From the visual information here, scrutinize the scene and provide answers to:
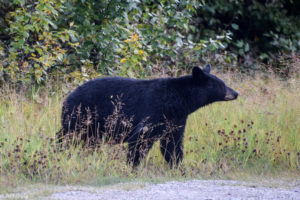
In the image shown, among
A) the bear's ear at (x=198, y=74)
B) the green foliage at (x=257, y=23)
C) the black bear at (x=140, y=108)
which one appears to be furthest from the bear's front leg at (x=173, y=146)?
the green foliage at (x=257, y=23)

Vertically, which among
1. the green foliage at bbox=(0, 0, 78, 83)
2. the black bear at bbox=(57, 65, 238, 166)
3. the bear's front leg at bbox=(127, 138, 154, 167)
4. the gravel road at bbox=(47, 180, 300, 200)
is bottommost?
the gravel road at bbox=(47, 180, 300, 200)

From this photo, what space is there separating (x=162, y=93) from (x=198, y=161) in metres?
1.06

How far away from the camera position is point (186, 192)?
4.90 m

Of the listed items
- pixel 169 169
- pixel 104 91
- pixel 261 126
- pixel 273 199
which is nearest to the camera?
pixel 273 199

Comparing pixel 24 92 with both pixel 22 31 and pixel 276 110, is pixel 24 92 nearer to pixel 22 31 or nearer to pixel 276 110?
pixel 22 31

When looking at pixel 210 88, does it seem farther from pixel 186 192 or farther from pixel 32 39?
pixel 32 39

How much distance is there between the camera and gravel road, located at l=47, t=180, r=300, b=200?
4.71 metres

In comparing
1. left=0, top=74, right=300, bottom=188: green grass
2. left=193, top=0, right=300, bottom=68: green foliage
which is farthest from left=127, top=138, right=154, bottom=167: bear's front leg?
left=193, top=0, right=300, bottom=68: green foliage

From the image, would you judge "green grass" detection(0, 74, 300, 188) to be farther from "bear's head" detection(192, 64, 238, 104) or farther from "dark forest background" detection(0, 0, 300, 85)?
"dark forest background" detection(0, 0, 300, 85)

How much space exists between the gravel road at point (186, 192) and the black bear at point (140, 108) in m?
1.15

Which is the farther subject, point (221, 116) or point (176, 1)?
point (176, 1)

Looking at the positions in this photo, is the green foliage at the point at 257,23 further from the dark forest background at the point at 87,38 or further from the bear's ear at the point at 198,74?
the bear's ear at the point at 198,74

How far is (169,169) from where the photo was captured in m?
6.41

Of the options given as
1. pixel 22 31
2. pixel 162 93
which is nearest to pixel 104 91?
pixel 162 93
